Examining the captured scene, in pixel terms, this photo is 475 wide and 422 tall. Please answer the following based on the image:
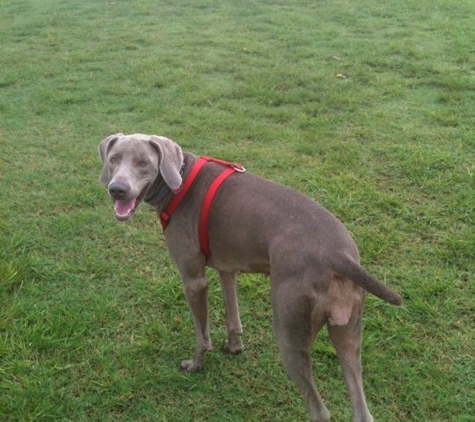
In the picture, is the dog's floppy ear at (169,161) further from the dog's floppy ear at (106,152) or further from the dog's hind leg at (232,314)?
the dog's hind leg at (232,314)

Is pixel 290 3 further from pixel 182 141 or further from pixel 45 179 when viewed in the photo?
pixel 45 179

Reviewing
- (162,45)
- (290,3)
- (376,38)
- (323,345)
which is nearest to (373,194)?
(323,345)

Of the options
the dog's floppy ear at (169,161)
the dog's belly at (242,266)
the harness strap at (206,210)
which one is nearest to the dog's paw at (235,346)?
the dog's belly at (242,266)

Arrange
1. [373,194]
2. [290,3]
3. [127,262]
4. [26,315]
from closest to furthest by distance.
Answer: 1. [26,315]
2. [127,262]
3. [373,194]
4. [290,3]

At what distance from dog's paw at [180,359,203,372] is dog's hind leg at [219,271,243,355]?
0.69 ft

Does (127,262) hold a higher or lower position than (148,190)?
lower

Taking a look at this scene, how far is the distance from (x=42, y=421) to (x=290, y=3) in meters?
9.76

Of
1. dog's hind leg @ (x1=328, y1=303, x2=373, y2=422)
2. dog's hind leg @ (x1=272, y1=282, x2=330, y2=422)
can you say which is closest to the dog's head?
dog's hind leg @ (x1=272, y1=282, x2=330, y2=422)

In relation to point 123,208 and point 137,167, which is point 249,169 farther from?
point 123,208

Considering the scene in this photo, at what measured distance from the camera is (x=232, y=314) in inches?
122

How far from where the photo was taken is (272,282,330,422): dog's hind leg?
2248 mm

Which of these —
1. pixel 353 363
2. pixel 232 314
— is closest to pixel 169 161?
pixel 232 314

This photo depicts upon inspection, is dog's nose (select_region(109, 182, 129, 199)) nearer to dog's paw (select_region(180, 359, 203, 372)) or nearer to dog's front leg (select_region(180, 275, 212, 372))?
dog's front leg (select_region(180, 275, 212, 372))

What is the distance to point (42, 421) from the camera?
2754 millimetres
